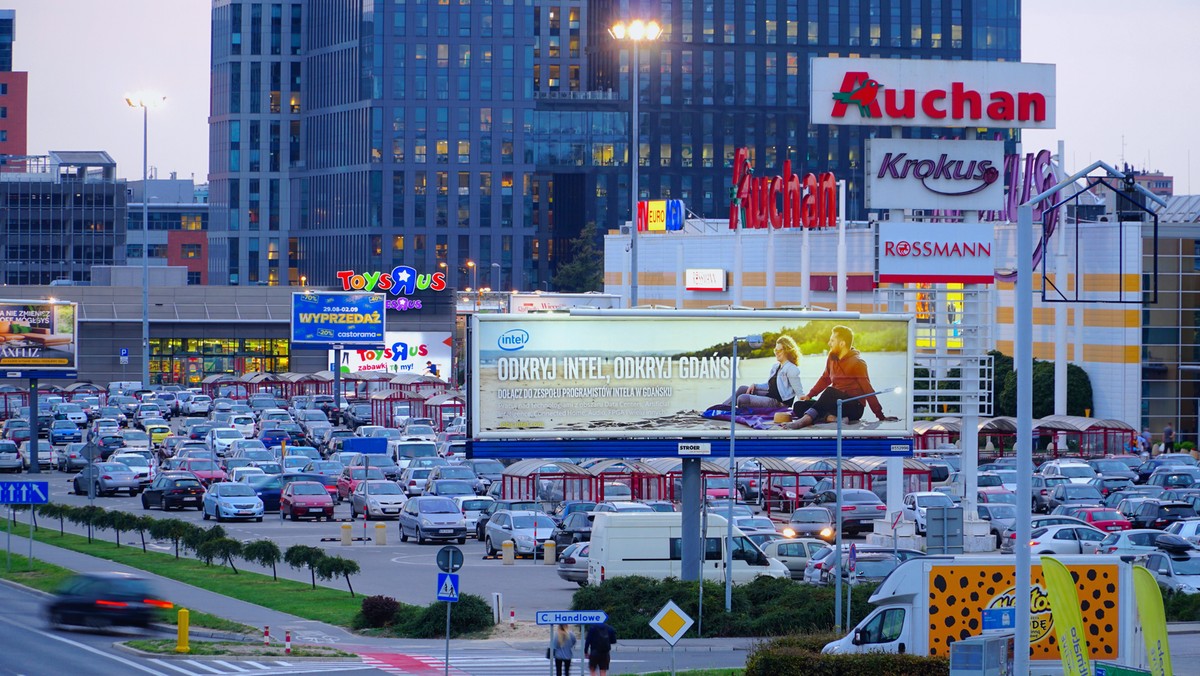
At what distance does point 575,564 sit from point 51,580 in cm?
1282

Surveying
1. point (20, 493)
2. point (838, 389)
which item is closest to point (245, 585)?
point (20, 493)

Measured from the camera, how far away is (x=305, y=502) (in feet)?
197

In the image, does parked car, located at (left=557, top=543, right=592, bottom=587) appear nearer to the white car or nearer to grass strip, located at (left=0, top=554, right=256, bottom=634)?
grass strip, located at (left=0, top=554, right=256, bottom=634)

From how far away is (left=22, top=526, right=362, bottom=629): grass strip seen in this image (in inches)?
1588

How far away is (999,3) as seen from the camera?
182 meters

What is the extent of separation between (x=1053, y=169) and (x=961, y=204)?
97.6 feet

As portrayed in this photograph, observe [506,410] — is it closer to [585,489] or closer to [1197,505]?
[585,489]

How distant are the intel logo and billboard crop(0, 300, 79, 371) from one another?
39.1 metres

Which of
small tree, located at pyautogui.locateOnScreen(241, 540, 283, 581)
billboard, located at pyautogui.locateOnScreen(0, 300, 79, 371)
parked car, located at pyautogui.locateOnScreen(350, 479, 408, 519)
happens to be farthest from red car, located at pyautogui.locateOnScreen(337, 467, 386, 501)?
small tree, located at pyautogui.locateOnScreen(241, 540, 283, 581)

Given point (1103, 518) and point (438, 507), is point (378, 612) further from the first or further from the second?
point (1103, 518)

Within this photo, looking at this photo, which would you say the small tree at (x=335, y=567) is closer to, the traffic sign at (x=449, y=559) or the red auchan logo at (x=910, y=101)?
the traffic sign at (x=449, y=559)

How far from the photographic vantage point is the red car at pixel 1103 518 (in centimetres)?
5116

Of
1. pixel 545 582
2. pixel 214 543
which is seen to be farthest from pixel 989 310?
pixel 214 543

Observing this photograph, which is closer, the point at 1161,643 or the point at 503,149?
the point at 1161,643
